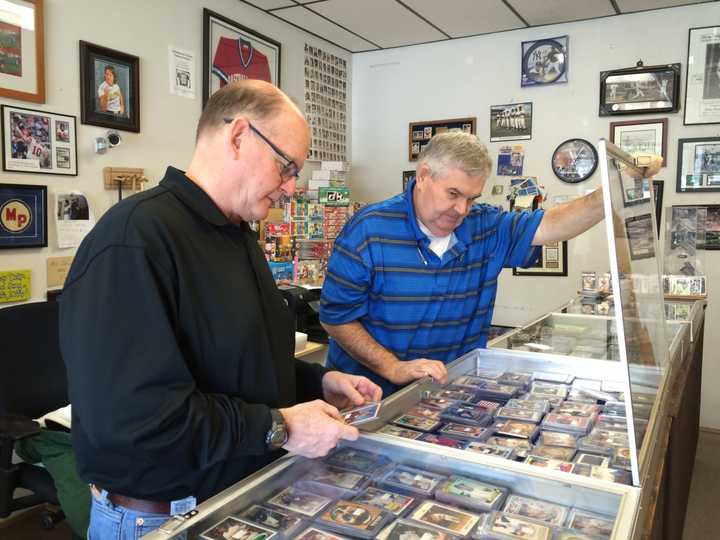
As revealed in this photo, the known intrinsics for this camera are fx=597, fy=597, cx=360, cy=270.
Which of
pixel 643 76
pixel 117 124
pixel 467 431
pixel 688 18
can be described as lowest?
pixel 467 431

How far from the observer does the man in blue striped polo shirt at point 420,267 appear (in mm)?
1968

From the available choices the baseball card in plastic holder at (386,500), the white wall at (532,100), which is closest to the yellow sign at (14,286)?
the baseball card in plastic holder at (386,500)

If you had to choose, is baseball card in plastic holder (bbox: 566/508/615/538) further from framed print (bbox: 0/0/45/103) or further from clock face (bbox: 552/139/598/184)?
clock face (bbox: 552/139/598/184)

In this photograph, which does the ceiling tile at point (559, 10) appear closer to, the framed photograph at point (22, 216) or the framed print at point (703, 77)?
the framed print at point (703, 77)

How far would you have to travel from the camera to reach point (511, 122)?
15.2ft

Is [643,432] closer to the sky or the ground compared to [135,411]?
closer to the ground

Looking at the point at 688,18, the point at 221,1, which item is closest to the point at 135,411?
the point at 221,1

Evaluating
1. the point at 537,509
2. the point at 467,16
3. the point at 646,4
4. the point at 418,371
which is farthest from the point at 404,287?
the point at 646,4

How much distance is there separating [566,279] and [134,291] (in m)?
4.01

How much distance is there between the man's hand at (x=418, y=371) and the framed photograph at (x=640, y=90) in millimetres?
3308

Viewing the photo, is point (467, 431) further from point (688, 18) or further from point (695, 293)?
point (688, 18)

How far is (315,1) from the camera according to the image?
3998mm

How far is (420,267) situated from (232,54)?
2.59m

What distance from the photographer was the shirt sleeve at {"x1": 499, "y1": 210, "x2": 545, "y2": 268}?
7.34ft
